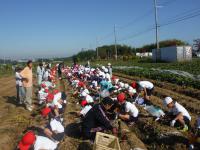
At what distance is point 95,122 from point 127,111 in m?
1.58

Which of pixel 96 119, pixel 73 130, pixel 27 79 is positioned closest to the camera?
pixel 96 119

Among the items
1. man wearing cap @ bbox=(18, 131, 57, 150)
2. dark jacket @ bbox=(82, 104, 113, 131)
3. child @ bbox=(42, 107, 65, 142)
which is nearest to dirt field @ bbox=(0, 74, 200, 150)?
child @ bbox=(42, 107, 65, 142)

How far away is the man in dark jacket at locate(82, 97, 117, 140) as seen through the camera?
7.74 meters

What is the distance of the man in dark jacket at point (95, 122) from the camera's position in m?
7.74

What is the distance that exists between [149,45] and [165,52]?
53.1 meters

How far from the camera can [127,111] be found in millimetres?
9359

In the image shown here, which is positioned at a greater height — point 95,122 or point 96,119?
point 96,119

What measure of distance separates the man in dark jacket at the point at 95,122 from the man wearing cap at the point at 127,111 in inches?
49.7

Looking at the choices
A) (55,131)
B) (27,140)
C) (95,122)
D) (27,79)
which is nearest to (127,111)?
(95,122)

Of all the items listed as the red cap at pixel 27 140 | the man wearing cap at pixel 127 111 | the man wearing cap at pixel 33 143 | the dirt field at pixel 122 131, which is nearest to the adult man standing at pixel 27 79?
the dirt field at pixel 122 131

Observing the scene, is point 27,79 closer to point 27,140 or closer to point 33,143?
point 33,143

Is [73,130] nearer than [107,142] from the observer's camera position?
No

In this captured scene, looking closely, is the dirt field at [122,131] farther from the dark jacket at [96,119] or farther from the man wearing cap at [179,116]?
the dark jacket at [96,119]

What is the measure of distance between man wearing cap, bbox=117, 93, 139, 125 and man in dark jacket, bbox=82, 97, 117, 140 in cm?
126
